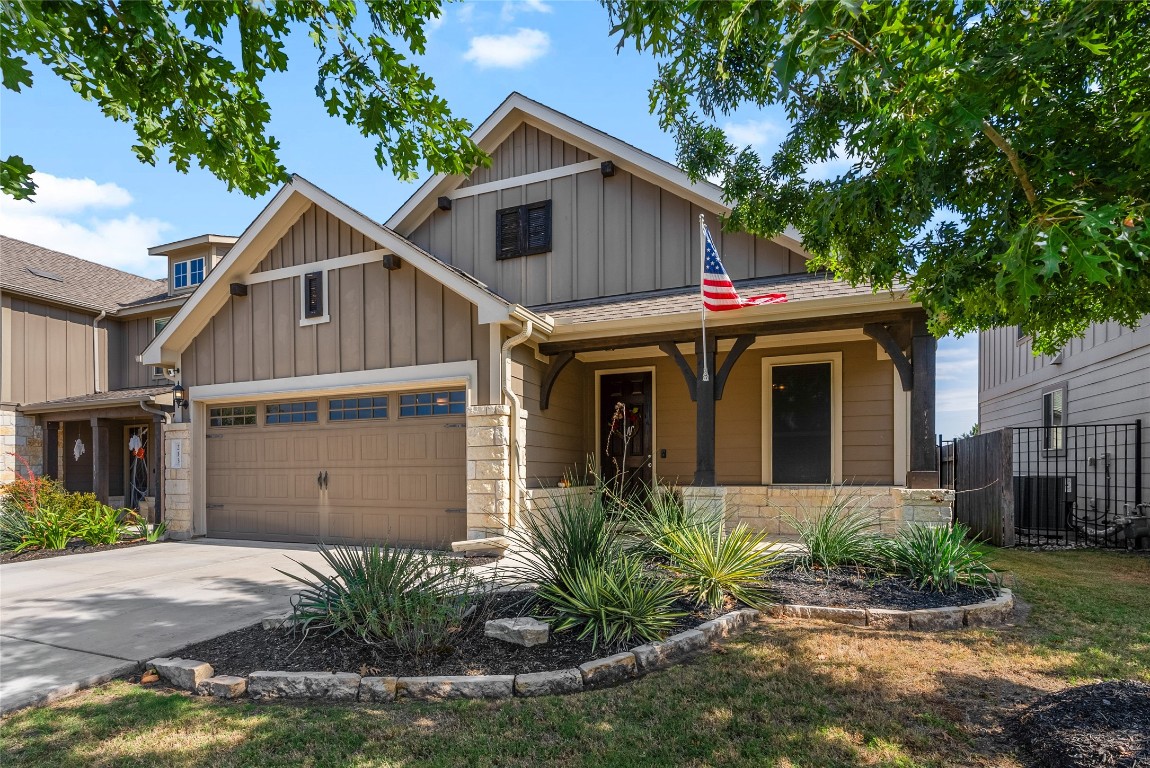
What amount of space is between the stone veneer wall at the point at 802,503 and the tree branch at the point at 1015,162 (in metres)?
4.31

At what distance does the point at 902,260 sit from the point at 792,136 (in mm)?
1262

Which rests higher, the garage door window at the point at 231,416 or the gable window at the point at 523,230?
the gable window at the point at 523,230

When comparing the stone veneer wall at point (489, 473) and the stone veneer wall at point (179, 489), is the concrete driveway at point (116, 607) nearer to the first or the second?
the stone veneer wall at point (179, 489)

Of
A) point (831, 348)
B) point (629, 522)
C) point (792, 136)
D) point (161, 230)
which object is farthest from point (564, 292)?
point (161, 230)

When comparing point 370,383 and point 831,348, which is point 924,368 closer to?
point 831,348

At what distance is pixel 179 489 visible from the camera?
997 centimetres

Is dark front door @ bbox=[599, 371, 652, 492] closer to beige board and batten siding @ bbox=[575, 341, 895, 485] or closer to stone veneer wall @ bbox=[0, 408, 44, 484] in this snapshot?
beige board and batten siding @ bbox=[575, 341, 895, 485]

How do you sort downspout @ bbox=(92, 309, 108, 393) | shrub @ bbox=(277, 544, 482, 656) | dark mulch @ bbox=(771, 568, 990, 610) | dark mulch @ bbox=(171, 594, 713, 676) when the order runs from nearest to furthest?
dark mulch @ bbox=(171, 594, 713, 676)
shrub @ bbox=(277, 544, 482, 656)
dark mulch @ bbox=(771, 568, 990, 610)
downspout @ bbox=(92, 309, 108, 393)

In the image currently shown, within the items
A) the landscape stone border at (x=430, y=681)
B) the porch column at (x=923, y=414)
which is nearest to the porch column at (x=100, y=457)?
the landscape stone border at (x=430, y=681)

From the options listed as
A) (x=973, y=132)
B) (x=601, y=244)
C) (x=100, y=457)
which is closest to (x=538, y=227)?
(x=601, y=244)

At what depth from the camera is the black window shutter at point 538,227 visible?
32.6 feet

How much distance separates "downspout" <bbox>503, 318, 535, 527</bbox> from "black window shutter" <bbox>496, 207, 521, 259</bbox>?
253 cm

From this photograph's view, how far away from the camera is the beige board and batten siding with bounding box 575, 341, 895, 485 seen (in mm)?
8594

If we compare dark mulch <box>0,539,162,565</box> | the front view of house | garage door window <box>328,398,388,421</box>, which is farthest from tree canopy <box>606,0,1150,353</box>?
dark mulch <box>0,539,162,565</box>
